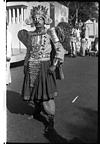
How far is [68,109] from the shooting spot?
5.70 feet

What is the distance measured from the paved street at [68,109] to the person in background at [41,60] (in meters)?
0.06

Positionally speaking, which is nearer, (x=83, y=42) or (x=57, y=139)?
(x=57, y=139)

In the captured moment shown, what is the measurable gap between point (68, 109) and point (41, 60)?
1.43 feet

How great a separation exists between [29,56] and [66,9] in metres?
0.44

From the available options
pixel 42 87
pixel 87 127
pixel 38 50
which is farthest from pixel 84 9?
pixel 87 127

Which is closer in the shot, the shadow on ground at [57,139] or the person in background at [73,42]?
the shadow on ground at [57,139]

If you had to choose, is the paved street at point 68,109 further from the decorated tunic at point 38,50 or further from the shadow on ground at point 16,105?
the decorated tunic at point 38,50

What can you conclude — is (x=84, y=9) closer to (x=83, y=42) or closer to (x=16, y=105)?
(x=83, y=42)

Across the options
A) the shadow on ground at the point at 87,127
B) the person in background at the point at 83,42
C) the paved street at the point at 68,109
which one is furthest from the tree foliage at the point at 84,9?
the shadow on ground at the point at 87,127

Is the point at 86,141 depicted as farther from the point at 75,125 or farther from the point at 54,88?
the point at 54,88

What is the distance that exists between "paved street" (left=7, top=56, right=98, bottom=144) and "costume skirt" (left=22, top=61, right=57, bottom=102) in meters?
0.05

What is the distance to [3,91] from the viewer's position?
1.07 m

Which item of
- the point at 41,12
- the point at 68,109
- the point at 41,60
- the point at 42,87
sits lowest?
the point at 68,109

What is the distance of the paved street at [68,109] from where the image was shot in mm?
1666
